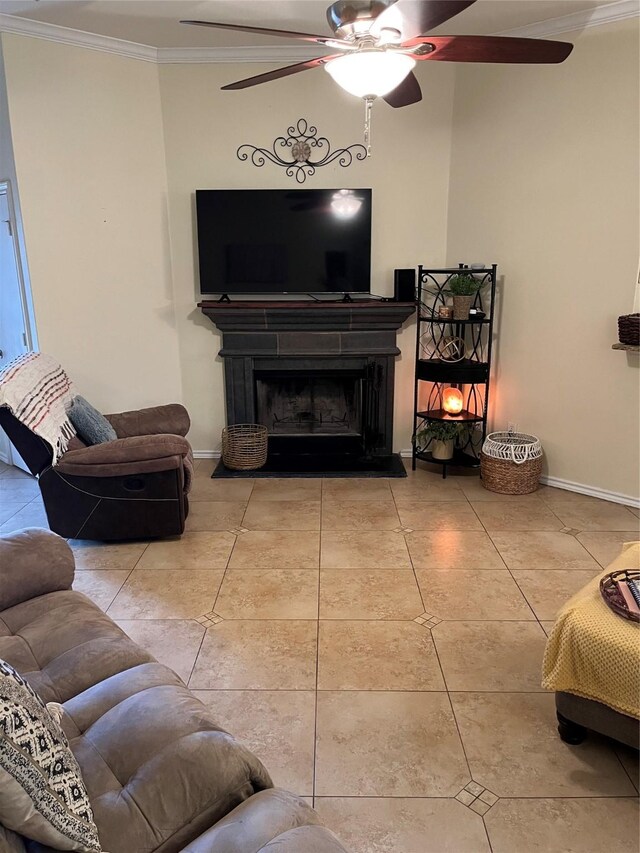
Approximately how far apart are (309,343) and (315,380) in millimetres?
394

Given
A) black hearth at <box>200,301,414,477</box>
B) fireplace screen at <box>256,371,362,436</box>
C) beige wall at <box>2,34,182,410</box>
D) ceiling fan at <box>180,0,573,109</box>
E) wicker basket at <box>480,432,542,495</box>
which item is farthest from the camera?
fireplace screen at <box>256,371,362,436</box>

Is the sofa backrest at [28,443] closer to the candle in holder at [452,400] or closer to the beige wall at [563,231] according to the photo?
the candle in holder at [452,400]

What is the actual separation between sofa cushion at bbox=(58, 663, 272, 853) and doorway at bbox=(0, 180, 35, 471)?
11.3ft

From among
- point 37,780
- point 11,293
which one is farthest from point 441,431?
point 37,780

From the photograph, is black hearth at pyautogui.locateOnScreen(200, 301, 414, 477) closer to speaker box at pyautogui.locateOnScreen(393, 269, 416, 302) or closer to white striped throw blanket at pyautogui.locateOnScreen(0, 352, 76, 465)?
speaker box at pyautogui.locateOnScreen(393, 269, 416, 302)

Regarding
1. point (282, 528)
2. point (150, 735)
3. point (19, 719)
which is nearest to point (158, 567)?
point (282, 528)

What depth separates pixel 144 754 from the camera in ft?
4.66

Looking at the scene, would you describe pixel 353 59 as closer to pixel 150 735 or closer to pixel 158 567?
pixel 150 735

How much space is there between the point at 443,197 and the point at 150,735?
4.20 m

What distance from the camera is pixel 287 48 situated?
14.0ft

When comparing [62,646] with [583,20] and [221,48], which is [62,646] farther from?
[583,20]

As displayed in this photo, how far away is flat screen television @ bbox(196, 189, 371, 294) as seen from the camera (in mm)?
4500

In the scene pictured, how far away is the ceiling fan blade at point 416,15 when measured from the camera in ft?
6.36

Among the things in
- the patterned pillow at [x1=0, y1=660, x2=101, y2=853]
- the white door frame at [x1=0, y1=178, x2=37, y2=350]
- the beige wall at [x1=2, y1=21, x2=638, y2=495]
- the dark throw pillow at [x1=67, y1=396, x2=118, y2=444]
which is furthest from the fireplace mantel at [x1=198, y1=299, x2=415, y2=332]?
the patterned pillow at [x1=0, y1=660, x2=101, y2=853]
